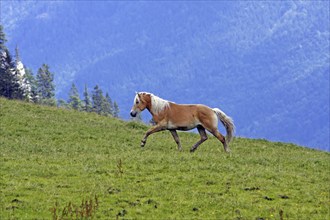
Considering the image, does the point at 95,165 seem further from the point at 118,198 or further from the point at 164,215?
the point at 164,215

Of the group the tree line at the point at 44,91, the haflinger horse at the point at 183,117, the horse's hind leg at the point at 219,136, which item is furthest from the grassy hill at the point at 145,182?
the tree line at the point at 44,91

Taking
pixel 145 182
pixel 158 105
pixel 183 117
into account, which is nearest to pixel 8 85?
pixel 158 105

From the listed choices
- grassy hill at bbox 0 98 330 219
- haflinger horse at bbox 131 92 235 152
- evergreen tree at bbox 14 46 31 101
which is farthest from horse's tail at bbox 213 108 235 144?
evergreen tree at bbox 14 46 31 101

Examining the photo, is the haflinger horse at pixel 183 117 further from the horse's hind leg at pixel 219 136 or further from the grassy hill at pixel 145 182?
the grassy hill at pixel 145 182

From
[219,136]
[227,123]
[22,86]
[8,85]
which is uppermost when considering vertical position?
[22,86]

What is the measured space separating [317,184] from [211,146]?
1205 centimetres

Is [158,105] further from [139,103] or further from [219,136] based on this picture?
[219,136]

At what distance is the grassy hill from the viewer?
55.3 feet

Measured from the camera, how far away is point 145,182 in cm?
2016

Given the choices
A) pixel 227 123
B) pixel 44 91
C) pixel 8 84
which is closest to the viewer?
pixel 227 123

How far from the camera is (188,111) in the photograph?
28.0 metres

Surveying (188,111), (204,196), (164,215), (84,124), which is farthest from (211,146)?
(164,215)

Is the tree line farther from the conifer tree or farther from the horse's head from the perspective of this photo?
the horse's head

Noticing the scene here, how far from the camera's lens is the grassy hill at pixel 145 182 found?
16844 mm
